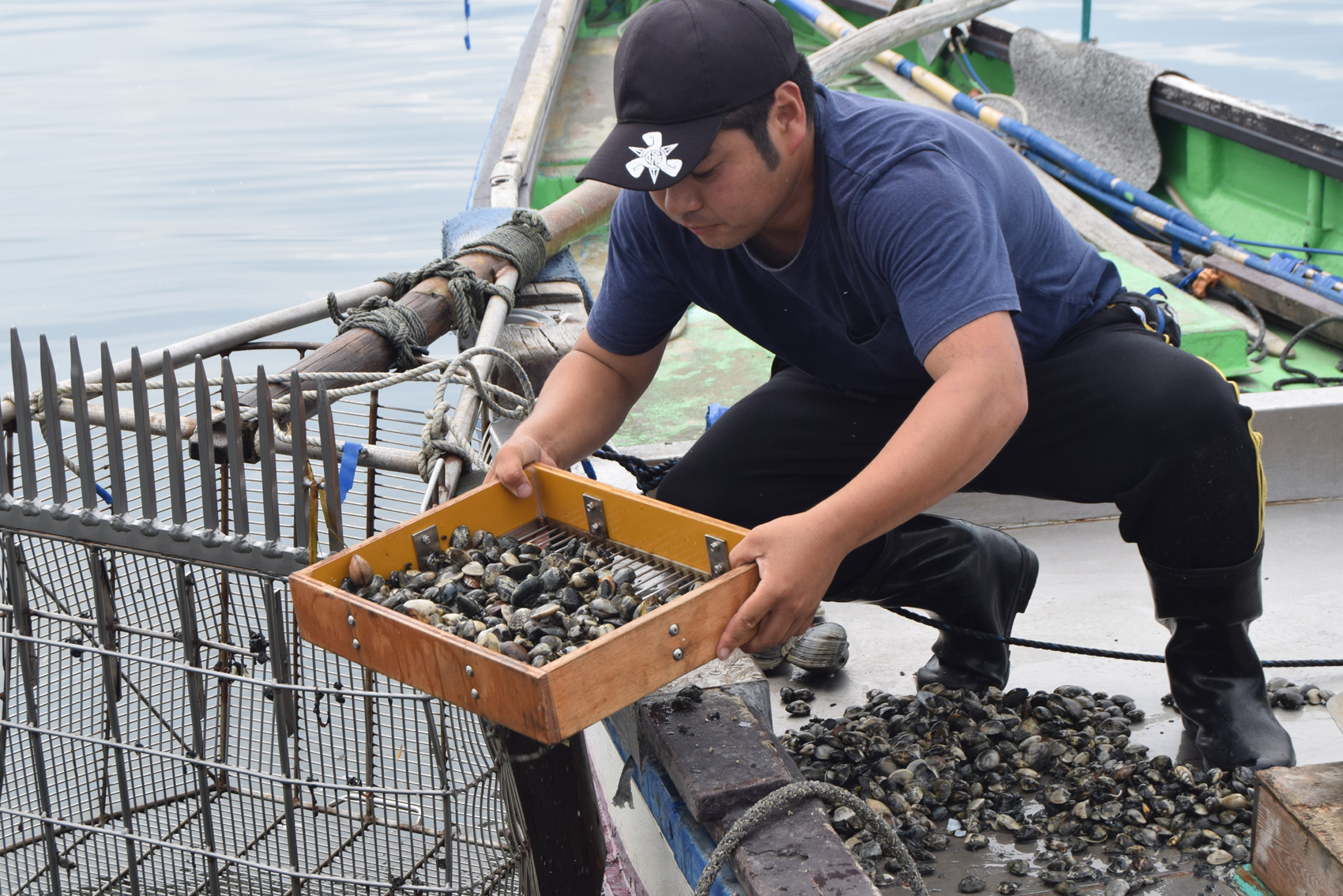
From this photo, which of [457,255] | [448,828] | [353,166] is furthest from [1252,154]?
[353,166]

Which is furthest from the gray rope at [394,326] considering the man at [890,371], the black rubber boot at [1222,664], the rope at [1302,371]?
the rope at [1302,371]

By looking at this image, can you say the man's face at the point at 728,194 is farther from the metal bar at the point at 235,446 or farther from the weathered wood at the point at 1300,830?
the weathered wood at the point at 1300,830

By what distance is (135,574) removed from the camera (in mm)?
2166

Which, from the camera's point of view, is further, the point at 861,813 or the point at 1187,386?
the point at 1187,386

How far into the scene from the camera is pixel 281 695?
6.68 feet

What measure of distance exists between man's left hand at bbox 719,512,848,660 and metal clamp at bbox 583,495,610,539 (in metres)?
0.34

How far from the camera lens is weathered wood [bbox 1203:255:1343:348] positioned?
15.6 feet

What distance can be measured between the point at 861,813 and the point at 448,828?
25.7 inches

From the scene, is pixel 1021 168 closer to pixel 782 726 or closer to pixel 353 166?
pixel 782 726

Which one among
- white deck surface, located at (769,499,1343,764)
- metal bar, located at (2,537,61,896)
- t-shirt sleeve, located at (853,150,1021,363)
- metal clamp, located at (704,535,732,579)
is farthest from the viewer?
white deck surface, located at (769,499,1343,764)

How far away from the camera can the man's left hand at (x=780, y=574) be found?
1.69 m

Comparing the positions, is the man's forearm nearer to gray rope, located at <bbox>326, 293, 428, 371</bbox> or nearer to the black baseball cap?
the black baseball cap

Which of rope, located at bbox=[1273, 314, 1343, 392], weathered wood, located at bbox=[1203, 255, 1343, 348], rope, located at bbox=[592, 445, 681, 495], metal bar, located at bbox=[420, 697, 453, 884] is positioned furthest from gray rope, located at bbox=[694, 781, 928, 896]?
weathered wood, located at bbox=[1203, 255, 1343, 348]

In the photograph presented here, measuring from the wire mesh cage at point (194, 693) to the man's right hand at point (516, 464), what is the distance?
274 millimetres
